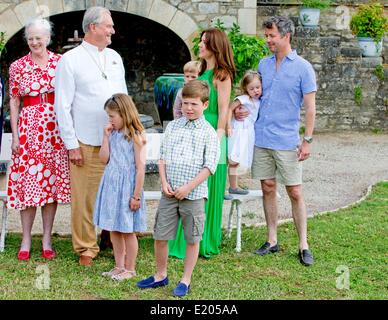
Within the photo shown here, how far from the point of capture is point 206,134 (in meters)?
4.86

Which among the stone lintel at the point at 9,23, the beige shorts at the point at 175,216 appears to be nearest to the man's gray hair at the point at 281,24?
the beige shorts at the point at 175,216

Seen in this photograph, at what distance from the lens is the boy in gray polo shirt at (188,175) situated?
4789 millimetres

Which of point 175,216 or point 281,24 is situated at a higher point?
point 281,24

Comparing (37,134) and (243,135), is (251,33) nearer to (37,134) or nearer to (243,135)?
(243,135)

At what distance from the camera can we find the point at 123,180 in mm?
5078

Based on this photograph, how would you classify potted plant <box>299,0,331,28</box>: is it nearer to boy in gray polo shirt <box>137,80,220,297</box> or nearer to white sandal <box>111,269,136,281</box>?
boy in gray polo shirt <box>137,80,220,297</box>

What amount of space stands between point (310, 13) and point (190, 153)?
30.1 ft

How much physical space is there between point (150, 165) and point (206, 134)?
10.4 ft

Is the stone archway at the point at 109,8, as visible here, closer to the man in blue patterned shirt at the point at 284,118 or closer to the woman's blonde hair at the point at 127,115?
the man in blue patterned shirt at the point at 284,118

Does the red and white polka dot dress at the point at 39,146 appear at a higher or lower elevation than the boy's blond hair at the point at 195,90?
lower

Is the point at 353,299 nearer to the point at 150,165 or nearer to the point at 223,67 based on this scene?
the point at 223,67

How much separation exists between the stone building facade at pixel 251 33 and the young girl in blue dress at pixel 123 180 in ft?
22.3

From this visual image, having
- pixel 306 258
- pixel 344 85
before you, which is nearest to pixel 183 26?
pixel 344 85

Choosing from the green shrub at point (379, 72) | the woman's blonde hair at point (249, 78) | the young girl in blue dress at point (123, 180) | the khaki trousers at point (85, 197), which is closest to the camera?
the young girl in blue dress at point (123, 180)
